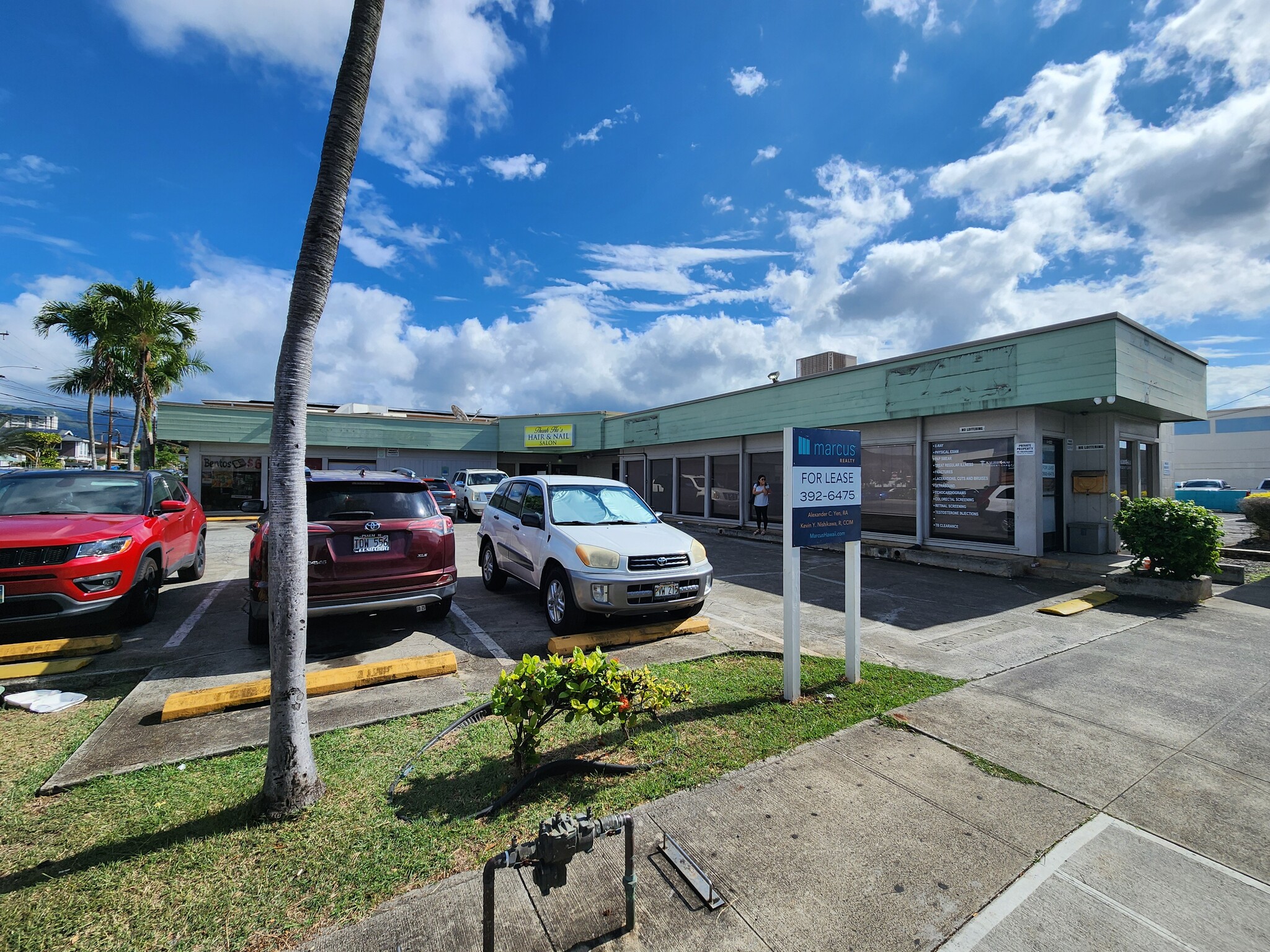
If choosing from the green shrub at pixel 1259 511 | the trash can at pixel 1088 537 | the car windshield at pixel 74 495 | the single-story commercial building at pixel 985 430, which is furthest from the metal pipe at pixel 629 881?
the green shrub at pixel 1259 511

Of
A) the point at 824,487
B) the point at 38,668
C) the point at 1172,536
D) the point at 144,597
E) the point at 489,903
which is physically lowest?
the point at 38,668

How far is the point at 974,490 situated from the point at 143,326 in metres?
27.1

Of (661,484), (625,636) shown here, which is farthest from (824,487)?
(661,484)

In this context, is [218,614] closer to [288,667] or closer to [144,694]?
[144,694]

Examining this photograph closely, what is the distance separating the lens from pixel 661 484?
2244 cm

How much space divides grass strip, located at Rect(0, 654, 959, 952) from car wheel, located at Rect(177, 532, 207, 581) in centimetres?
530

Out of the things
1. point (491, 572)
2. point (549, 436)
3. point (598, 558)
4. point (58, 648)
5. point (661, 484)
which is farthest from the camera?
point (549, 436)

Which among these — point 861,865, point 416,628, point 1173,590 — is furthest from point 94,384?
point 1173,590

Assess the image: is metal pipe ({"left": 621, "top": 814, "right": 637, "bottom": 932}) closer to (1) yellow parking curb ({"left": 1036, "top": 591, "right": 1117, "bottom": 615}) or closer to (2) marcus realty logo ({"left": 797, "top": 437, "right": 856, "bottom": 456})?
(2) marcus realty logo ({"left": 797, "top": 437, "right": 856, "bottom": 456})

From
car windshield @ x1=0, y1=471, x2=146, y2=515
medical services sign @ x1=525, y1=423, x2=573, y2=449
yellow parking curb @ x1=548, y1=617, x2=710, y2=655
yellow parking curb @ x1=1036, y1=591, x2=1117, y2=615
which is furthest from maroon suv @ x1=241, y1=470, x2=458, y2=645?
medical services sign @ x1=525, y1=423, x2=573, y2=449

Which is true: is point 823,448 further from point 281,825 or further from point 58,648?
point 58,648

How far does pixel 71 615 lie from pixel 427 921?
17.9 ft

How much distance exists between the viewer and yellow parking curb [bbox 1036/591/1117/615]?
771 centimetres

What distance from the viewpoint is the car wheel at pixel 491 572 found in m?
8.51
